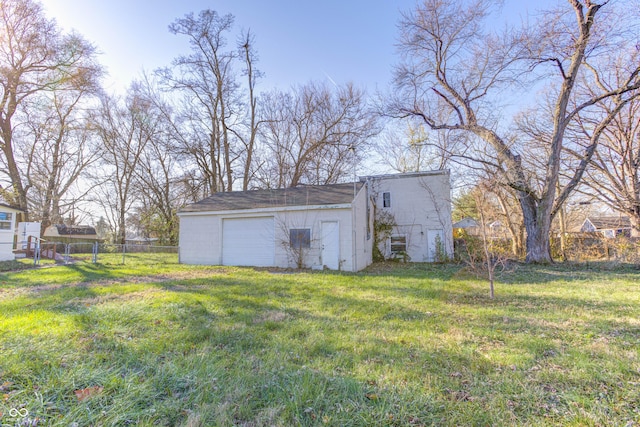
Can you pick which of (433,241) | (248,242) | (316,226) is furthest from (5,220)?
(433,241)

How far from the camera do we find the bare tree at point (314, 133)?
18250 mm

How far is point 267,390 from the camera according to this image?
93.8 inches

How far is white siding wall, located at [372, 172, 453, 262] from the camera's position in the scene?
15.0 metres

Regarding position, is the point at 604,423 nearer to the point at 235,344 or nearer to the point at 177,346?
the point at 235,344

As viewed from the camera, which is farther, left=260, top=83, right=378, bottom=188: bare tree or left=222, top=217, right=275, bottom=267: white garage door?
left=260, top=83, right=378, bottom=188: bare tree

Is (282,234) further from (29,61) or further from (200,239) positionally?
(29,61)

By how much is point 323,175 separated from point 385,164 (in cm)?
508

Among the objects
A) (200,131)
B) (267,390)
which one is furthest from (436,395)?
(200,131)

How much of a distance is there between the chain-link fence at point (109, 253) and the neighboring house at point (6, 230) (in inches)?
33.2

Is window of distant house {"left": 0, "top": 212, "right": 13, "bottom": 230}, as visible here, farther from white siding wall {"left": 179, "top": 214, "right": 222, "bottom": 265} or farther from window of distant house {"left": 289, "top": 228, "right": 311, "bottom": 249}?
window of distant house {"left": 289, "top": 228, "right": 311, "bottom": 249}

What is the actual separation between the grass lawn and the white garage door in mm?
5585

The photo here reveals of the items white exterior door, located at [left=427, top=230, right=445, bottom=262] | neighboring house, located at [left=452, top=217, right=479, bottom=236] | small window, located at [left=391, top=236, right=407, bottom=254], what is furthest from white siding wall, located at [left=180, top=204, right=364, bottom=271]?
neighboring house, located at [left=452, top=217, right=479, bottom=236]

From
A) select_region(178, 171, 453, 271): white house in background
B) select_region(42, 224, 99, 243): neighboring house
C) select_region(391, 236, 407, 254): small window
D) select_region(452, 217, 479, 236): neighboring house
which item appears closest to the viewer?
select_region(178, 171, 453, 271): white house in background

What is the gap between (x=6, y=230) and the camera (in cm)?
1238
